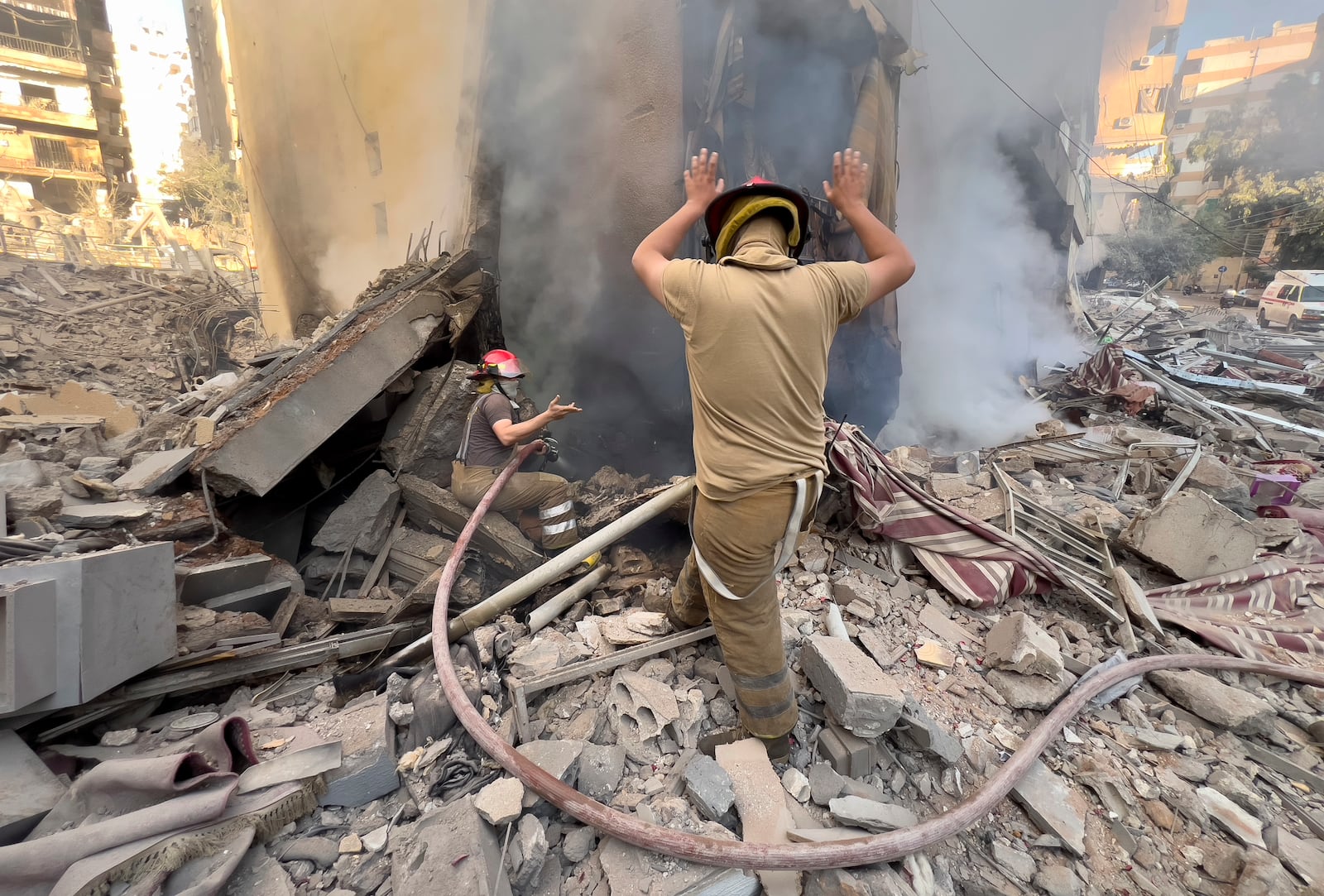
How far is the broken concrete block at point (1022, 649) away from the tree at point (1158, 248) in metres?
18.6

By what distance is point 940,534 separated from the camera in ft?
9.70

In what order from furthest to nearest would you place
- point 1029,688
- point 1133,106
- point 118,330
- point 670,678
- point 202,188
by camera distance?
point 202,188 → point 1133,106 → point 118,330 → point 670,678 → point 1029,688

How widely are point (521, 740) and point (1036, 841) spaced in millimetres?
1888

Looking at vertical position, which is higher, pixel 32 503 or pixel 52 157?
pixel 52 157

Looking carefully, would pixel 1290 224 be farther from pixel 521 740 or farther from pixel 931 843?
pixel 521 740

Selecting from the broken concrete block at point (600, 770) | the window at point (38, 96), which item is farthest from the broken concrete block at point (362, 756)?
the window at point (38, 96)

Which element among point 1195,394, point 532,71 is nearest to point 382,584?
point 532,71

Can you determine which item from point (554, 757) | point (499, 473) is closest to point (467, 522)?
point (499, 473)

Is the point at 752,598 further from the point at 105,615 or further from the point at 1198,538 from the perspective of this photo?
the point at 1198,538

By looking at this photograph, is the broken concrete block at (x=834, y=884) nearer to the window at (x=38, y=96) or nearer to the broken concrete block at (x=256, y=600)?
the broken concrete block at (x=256, y=600)

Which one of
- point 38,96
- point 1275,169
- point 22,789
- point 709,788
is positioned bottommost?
point 709,788

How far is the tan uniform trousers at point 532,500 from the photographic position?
149 inches

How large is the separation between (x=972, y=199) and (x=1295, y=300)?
12022 millimetres

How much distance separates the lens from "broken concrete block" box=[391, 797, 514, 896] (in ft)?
4.83
